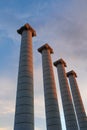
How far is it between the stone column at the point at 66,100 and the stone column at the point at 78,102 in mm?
4813

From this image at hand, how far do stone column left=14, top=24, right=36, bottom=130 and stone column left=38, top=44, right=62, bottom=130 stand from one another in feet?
25.2

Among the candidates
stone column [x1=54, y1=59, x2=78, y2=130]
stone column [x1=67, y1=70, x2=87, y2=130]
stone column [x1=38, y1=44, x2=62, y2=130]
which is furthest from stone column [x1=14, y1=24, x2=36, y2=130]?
stone column [x1=67, y1=70, x2=87, y2=130]

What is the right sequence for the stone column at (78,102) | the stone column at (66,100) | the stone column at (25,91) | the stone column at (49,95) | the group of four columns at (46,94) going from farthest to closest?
the stone column at (78,102)
the stone column at (66,100)
the stone column at (49,95)
the group of four columns at (46,94)
the stone column at (25,91)

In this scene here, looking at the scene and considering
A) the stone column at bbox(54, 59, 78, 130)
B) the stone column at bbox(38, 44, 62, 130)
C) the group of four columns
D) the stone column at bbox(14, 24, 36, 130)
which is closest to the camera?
the stone column at bbox(14, 24, 36, 130)

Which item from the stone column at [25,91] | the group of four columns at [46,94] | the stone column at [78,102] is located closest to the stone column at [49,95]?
the group of four columns at [46,94]

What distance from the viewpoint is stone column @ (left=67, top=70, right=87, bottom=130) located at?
136ft

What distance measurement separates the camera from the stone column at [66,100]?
122ft

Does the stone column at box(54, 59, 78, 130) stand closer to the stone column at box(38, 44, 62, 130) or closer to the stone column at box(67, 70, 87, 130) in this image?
the stone column at box(67, 70, 87, 130)

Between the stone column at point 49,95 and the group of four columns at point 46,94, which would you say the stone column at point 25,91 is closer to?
the group of four columns at point 46,94

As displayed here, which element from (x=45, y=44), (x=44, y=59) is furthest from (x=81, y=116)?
(x=45, y=44)

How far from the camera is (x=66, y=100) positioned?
40.3 m

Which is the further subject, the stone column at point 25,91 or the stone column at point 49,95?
the stone column at point 49,95

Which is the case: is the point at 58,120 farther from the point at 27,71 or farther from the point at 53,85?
the point at 27,71

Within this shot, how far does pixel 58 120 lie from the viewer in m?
31.1
